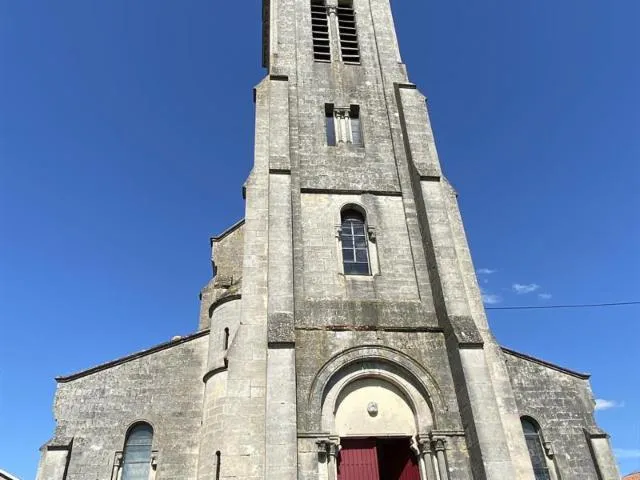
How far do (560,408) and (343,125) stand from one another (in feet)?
33.5

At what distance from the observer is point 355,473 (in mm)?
10367

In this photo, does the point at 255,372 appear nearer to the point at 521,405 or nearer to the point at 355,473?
the point at 355,473

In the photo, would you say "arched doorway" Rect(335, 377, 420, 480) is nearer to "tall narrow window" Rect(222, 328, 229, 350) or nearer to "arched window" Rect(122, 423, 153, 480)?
"tall narrow window" Rect(222, 328, 229, 350)

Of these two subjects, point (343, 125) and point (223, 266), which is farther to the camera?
point (223, 266)

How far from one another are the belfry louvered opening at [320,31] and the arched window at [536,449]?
13133 mm

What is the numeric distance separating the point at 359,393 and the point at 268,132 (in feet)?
25.7

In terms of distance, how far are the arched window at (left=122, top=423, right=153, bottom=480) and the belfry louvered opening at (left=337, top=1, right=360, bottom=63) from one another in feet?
44.3

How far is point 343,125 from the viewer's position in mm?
15656

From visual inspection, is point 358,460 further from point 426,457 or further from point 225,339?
point 225,339

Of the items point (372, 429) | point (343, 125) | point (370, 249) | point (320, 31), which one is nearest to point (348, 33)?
point (320, 31)

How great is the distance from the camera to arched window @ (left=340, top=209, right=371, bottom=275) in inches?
505

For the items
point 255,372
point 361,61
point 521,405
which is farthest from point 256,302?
point 361,61

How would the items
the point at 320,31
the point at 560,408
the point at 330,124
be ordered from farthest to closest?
the point at 320,31 < the point at 330,124 < the point at 560,408

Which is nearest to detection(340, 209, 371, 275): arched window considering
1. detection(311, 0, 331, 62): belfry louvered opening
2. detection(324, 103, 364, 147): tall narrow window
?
detection(324, 103, 364, 147): tall narrow window
